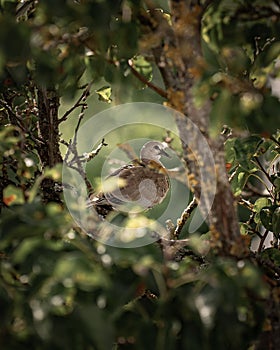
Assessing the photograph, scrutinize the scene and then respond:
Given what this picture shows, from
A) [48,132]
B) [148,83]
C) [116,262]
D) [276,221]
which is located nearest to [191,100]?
[148,83]

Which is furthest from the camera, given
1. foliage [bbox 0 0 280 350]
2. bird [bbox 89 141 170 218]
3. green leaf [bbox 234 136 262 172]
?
bird [bbox 89 141 170 218]

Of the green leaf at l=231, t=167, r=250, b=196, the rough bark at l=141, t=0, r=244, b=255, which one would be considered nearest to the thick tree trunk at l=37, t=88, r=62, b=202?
the green leaf at l=231, t=167, r=250, b=196

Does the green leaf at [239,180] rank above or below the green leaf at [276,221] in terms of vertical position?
above

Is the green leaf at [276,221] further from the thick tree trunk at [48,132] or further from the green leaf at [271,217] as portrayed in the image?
the thick tree trunk at [48,132]

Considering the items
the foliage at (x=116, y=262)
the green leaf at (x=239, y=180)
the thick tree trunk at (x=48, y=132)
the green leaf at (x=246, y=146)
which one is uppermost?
the foliage at (x=116, y=262)

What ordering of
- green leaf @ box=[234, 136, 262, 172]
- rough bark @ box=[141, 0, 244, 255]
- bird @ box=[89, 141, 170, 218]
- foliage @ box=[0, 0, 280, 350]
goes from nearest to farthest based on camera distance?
foliage @ box=[0, 0, 280, 350]
rough bark @ box=[141, 0, 244, 255]
green leaf @ box=[234, 136, 262, 172]
bird @ box=[89, 141, 170, 218]

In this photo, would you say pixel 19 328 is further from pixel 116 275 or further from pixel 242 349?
pixel 242 349

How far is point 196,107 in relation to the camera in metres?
0.66

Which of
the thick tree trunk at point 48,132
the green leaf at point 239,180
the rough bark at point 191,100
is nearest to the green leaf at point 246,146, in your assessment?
the green leaf at point 239,180

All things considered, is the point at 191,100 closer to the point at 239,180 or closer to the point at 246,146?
the point at 246,146

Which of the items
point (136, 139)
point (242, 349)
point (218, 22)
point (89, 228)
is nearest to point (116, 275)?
point (89, 228)

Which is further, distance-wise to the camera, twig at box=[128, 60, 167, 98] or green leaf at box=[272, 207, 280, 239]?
green leaf at box=[272, 207, 280, 239]

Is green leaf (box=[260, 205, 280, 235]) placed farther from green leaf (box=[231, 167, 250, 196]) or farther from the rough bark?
the rough bark

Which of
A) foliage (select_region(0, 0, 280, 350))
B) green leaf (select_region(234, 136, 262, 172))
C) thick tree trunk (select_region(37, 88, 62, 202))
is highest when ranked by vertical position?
foliage (select_region(0, 0, 280, 350))
